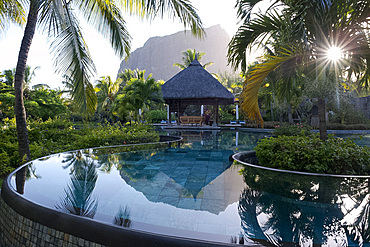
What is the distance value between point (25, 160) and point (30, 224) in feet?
12.9

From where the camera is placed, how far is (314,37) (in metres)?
5.24

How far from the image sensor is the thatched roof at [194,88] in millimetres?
18750

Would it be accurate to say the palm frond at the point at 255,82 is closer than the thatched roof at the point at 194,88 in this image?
Yes

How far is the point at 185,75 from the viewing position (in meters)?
20.3

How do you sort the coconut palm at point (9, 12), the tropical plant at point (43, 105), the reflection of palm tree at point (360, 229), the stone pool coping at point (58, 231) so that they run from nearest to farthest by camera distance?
the stone pool coping at point (58, 231)
the reflection of palm tree at point (360, 229)
the coconut palm at point (9, 12)
the tropical plant at point (43, 105)

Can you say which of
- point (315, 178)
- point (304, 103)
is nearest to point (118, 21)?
point (315, 178)

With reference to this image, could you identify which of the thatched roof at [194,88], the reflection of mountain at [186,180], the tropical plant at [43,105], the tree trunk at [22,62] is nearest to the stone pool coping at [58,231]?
the reflection of mountain at [186,180]

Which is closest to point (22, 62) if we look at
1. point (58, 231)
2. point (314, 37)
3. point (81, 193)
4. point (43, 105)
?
point (81, 193)

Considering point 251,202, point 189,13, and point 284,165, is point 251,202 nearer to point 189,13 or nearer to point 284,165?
point 284,165

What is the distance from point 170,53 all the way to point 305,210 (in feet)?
426

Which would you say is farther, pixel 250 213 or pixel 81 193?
pixel 81 193

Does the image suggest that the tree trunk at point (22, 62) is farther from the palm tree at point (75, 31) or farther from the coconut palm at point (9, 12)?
the coconut palm at point (9, 12)

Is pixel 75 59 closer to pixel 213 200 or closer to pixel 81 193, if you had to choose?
pixel 81 193

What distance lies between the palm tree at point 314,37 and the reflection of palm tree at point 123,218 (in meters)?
3.39
